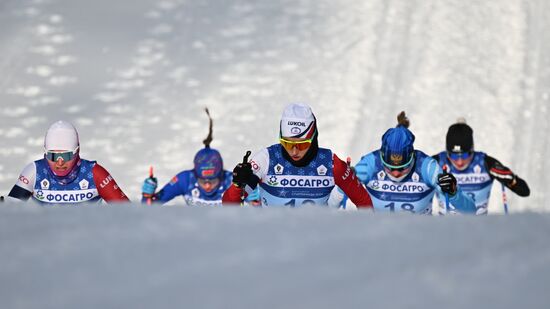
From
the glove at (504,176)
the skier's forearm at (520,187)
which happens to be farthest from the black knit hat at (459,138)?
the skier's forearm at (520,187)

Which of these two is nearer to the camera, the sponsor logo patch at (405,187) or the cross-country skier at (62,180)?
the cross-country skier at (62,180)

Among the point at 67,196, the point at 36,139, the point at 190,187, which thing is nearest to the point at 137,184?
the point at 36,139

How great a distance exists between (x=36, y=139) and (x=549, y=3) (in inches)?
308

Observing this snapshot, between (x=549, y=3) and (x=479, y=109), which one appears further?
(x=549, y=3)

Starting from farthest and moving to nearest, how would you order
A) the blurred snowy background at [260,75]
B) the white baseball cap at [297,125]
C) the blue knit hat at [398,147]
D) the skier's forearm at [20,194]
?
the blurred snowy background at [260,75]
the blue knit hat at [398,147]
the skier's forearm at [20,194]
the white baseball cap at [297,125]

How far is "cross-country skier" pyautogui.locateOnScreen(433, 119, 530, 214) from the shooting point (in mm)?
9594

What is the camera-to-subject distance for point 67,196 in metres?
7.10

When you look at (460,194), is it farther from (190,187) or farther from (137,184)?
(137,184)

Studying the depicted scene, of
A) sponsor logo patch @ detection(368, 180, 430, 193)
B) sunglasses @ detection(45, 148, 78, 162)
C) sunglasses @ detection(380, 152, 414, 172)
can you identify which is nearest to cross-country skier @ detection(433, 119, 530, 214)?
sponsor logo patch @ detection(368, 180, 430, 193)

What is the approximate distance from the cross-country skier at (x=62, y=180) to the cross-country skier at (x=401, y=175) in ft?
6.50

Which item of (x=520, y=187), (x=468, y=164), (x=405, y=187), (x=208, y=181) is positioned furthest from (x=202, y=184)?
(x=520, y=187)

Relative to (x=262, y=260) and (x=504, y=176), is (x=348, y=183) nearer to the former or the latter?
(x=504, y=176)

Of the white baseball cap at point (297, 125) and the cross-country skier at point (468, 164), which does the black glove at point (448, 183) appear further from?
the cross-country skier at point (468, 164)

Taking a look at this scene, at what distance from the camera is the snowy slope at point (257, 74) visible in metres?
14.0
